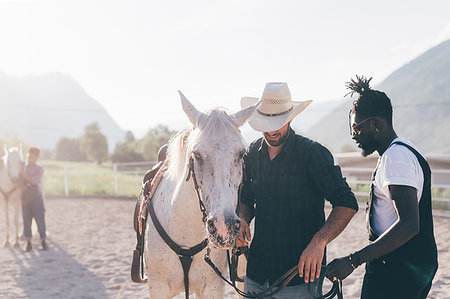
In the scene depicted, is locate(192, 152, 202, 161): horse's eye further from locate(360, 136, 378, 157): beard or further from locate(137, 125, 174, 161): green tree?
locate(137, 125, 174, 161): green tree

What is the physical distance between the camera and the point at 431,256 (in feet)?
5.54

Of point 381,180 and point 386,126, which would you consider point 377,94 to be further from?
point 381,180

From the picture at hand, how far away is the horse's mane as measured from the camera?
1853 mm

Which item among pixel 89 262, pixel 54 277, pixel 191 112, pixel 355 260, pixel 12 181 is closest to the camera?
pixel 355 260

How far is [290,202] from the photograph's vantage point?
80.7 inches

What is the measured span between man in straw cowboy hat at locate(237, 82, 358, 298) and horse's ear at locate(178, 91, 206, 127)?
32 centimetres

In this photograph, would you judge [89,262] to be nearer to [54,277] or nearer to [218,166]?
[54,277]

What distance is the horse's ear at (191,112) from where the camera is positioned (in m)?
1.96

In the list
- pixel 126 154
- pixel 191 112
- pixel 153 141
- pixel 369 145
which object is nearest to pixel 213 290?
pixel 191 112

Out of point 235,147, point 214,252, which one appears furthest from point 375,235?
point 214,252

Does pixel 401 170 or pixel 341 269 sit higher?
pixel 401 170

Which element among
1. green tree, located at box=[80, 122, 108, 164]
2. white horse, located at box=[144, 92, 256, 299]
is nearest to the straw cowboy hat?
white horse, located at box=[144, 92, 256, 299]

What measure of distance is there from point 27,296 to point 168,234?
3.40m

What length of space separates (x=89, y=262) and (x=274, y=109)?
517 cm
